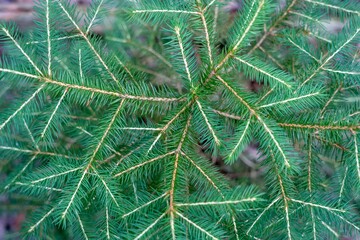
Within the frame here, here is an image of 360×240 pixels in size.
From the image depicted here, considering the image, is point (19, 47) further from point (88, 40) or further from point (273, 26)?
point (273, 26)

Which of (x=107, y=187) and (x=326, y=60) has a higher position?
(x=326, y=60)

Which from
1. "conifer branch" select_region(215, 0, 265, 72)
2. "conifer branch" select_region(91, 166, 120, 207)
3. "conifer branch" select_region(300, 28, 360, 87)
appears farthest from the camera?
"conifer branch" select_region(300, 28, 360, 87)

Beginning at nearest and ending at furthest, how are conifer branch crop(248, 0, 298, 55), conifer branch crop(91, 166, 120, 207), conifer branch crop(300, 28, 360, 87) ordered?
conifer branch crop(91, 166, 120, 207) < conifer branch crop(300, 28, 360, 87) < conifer branch crop(248, 0, 298, 55)

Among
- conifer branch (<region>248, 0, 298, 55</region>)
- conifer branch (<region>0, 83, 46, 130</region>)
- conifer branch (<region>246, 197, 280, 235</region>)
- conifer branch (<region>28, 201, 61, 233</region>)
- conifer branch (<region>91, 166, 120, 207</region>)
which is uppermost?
conifer branch (<region>248, 0, 298, 55</region>)

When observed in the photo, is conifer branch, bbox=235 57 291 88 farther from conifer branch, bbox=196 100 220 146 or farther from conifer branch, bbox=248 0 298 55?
conifer branch, bbox=248 0 298 55

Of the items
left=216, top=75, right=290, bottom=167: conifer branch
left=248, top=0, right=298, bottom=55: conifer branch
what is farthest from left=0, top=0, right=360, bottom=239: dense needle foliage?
left=248, top=0, right=298, bottom=55: conifer branch

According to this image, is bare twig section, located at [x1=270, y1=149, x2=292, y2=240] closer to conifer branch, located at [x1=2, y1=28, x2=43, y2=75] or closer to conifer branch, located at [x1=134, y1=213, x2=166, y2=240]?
conifer branch, located at [x1=134, y1=213, x2=166, y2=240]

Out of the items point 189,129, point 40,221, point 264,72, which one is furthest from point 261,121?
point 40,221

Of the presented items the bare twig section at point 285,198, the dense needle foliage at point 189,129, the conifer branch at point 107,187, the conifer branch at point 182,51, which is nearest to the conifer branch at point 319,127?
the dense needle foliage at point 189,129

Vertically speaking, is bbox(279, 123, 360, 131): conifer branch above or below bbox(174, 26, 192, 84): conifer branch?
below

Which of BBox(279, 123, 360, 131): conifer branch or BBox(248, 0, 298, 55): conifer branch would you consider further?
BBox(248, 0, 298, 55): conifer branch

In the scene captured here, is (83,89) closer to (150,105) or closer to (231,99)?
(150,105)
